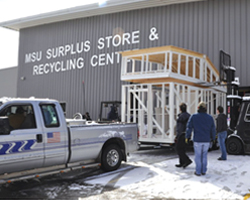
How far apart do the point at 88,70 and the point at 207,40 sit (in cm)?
890

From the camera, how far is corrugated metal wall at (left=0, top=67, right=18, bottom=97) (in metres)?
29.1

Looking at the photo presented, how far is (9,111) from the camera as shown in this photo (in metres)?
6.39

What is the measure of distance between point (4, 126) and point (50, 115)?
4.32 feet

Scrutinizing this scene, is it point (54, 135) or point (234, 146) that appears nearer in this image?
point (54, 135)

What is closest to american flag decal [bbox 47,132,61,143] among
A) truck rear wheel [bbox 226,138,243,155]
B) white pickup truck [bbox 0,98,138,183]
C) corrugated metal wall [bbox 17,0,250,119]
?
white pickup truck [bbox 0,98,138,183]

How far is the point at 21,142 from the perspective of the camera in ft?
20.4

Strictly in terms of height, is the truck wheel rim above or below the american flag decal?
below

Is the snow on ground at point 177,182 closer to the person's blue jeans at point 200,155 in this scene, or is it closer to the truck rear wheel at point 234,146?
the person's blue jeans at point 200,155

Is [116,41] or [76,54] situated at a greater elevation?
[116,41]

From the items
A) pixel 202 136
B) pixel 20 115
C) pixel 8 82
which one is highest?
pixel 8 82

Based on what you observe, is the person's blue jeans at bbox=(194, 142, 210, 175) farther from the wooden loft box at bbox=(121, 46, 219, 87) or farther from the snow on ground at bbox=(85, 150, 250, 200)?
the wooden loft box at bbox=(121, 46, 219, 87)

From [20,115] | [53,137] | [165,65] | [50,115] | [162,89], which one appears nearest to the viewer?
[20,115]

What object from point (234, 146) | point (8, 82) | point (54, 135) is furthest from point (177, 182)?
point (8, 82)

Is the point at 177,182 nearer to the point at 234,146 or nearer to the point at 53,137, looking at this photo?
the point at 53,137
